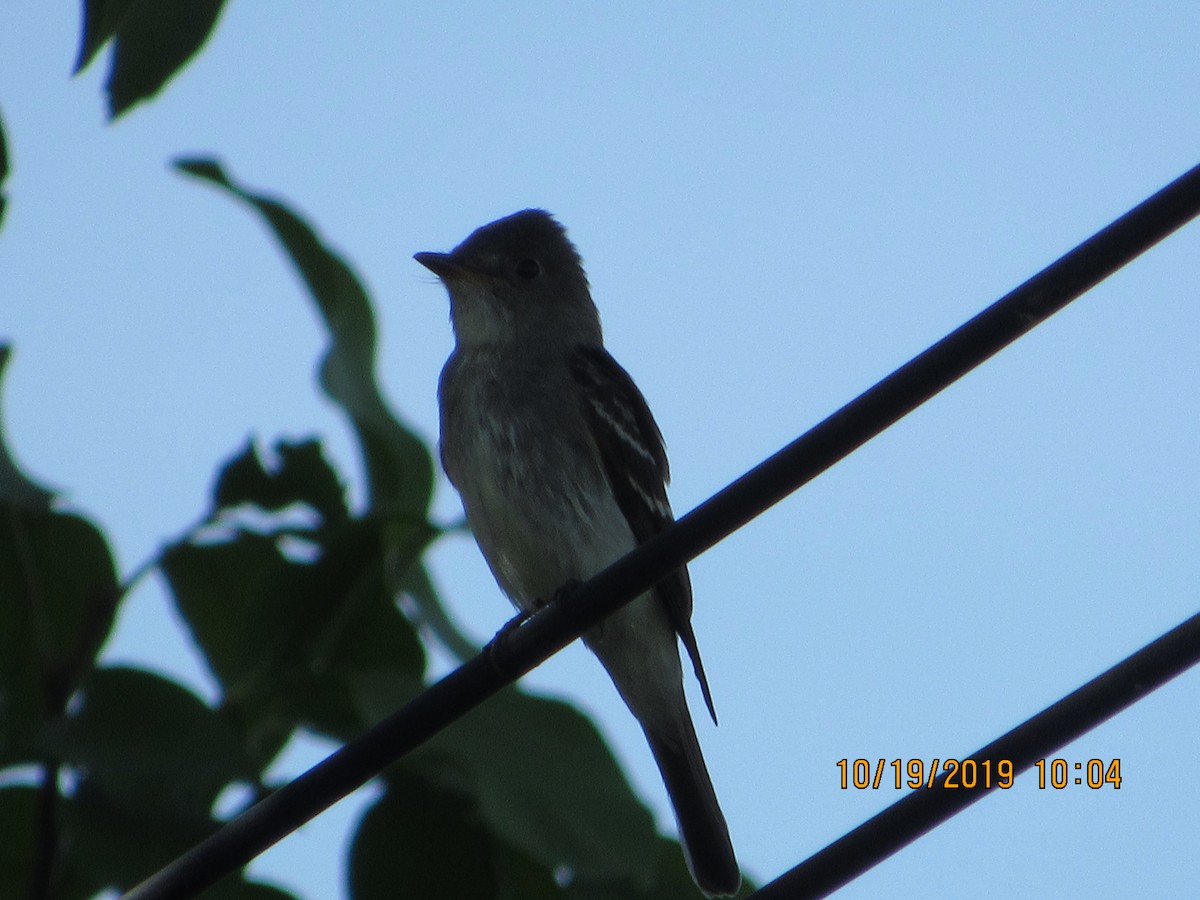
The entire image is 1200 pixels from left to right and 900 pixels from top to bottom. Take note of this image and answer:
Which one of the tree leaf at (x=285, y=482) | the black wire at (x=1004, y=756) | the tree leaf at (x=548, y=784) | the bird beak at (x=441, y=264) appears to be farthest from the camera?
the bird beak at (x=441, y=264)

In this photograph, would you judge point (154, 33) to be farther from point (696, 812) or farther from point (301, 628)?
point (696, 812)

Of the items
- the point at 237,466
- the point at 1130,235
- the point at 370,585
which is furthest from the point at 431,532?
the point at 1130,235

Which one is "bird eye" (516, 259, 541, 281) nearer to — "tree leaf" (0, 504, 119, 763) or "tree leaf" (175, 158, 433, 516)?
"tree leaf" (175, 158, 433, 516)

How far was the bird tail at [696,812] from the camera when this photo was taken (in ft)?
16.8

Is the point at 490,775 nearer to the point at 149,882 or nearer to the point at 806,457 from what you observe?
the point at 149,882

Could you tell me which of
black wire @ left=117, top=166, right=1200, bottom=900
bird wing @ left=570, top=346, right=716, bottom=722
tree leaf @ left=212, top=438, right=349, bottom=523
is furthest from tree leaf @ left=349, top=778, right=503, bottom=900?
bird wing @ left=570, top=346, right=716, bottom=722

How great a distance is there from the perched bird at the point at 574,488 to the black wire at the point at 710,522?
224 cm

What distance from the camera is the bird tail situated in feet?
16.8

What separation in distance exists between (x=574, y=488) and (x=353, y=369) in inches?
65.3

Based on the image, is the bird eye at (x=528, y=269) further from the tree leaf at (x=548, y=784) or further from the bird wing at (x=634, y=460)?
the tree leaf at (x=548, y=784)

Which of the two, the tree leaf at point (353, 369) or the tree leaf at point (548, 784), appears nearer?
the tree leaf at point (548, 784)

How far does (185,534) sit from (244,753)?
0.63 m

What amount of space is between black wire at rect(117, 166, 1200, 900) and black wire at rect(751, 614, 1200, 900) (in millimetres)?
500

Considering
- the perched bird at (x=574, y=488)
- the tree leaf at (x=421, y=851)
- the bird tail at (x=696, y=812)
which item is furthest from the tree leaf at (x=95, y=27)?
the bird tail at (x=696, y=812)
